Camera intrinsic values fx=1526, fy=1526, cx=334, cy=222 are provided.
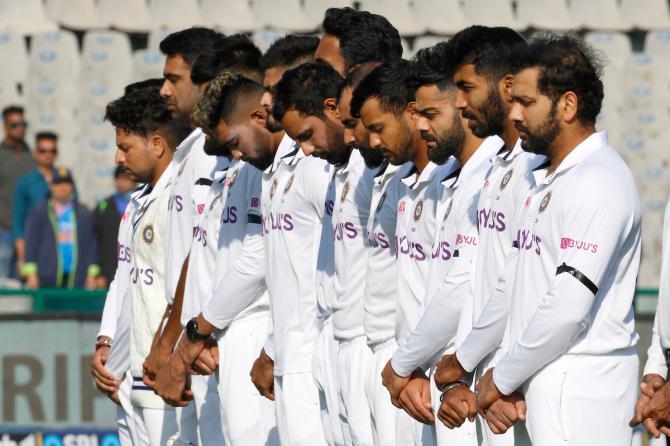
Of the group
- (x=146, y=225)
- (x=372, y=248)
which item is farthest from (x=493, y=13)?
(x=372, y=248)

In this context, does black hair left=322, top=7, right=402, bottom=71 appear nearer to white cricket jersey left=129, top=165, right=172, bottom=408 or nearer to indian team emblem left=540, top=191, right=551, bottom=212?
white cricket jersey left=129, top=165, right=172, bottom=408

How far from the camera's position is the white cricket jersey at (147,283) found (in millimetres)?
7117

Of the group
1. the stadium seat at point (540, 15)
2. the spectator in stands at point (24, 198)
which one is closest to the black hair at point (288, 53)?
the spectator in stands at point (24, 198)

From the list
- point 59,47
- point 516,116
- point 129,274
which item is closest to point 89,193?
point 59,47

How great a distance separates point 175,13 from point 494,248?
10348 mm

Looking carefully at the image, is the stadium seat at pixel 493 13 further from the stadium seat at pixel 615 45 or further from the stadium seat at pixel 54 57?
the stadium seat at pixel 54 57

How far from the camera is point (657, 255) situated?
43.3 ft

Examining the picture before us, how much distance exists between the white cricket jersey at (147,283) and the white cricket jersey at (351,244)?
1447 mm

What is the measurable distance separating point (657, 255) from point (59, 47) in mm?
5838

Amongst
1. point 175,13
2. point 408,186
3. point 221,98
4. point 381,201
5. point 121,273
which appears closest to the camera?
point 408,186

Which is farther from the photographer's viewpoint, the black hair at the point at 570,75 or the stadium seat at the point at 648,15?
the stadium seat at the point at 648,15

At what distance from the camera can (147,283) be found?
23.5 feet

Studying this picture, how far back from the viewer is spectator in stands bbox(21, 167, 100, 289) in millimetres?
11656

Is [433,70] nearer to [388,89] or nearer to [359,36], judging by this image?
[388,89]
